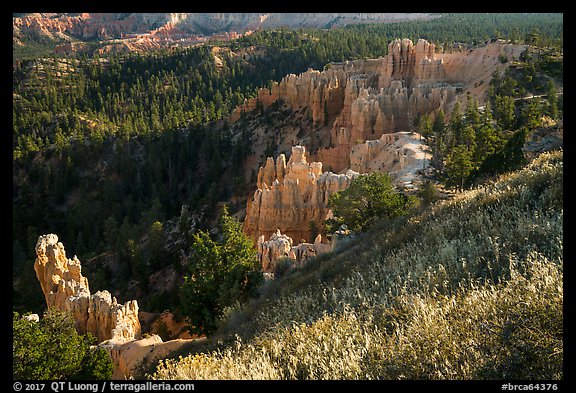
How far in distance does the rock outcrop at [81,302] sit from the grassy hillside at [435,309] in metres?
10.6

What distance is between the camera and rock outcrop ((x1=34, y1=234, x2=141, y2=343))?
1836 centimetres

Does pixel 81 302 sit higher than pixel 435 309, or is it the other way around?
pixel 435 309

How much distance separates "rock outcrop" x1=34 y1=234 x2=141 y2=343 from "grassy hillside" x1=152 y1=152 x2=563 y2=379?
10593mm

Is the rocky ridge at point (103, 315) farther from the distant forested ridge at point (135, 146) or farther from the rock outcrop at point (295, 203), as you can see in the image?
the rock outcrop at point (295, 203)

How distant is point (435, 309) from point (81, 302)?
17.6 meters

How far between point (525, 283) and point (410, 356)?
1.90 m

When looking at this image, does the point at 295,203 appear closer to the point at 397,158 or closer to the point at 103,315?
the point at 397,158

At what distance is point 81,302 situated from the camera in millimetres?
19219

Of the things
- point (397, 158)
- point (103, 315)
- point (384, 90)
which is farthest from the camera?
point (384, 90)

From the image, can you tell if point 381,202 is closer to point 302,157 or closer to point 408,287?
point 408,287

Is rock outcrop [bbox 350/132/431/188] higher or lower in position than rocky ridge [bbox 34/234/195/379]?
higher

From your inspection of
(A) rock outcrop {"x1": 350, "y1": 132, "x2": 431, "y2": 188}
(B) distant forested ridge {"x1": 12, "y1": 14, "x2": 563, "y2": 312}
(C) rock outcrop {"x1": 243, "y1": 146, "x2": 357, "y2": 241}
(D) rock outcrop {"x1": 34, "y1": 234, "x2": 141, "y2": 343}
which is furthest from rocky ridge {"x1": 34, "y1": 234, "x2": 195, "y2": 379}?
(A) rock outcrop {"x1": 350, "y1": 132, "x2": 431, "y2": 188}

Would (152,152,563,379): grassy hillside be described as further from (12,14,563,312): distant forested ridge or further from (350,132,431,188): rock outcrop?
(12,14,563,312): distant forested ridge

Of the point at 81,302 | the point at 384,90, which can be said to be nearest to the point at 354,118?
the point at 384,90
